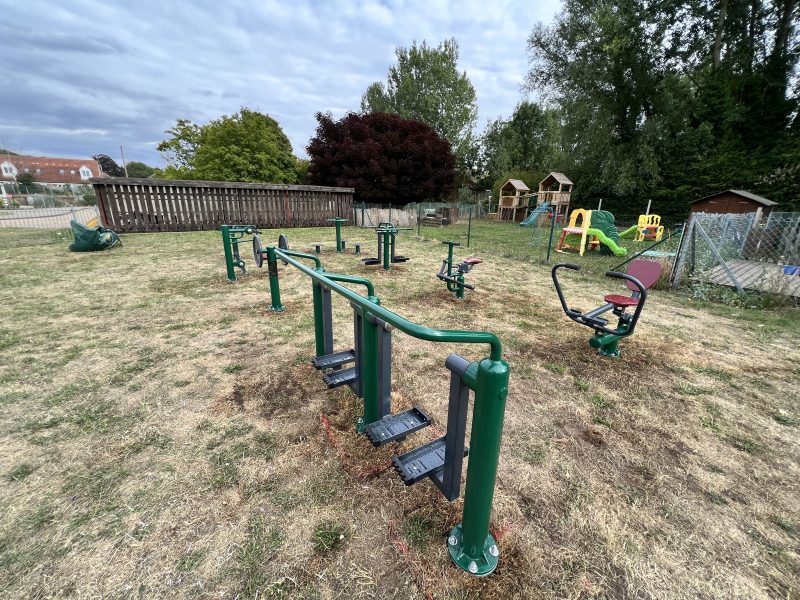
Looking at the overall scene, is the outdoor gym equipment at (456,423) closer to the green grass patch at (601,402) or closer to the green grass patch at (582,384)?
the green grass patch at (601,402)

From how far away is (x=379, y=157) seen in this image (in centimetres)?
2177

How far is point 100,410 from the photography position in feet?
8.55

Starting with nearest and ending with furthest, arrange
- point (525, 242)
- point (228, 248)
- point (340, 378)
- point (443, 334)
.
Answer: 1. point (443, 334)
2. point (340, 378)
3. point (228, 248)
4. point (525, 242)

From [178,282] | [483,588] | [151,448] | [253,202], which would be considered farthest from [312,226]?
[483,588]

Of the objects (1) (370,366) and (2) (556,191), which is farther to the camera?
(2) (556,191)

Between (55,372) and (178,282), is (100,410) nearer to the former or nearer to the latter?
(55,372)

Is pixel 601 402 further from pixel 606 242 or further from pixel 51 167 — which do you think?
pixel 51 167

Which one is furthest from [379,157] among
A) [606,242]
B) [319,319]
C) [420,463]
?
[420,463]

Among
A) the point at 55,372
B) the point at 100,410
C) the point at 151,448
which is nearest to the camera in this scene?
the point at 151,448

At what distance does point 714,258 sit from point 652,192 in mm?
16002

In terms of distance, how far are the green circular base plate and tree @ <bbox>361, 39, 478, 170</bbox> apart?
32.6 metres

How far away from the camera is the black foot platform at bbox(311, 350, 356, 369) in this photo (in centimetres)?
277

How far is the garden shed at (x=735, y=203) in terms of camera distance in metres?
11.2

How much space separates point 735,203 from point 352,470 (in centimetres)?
1615
